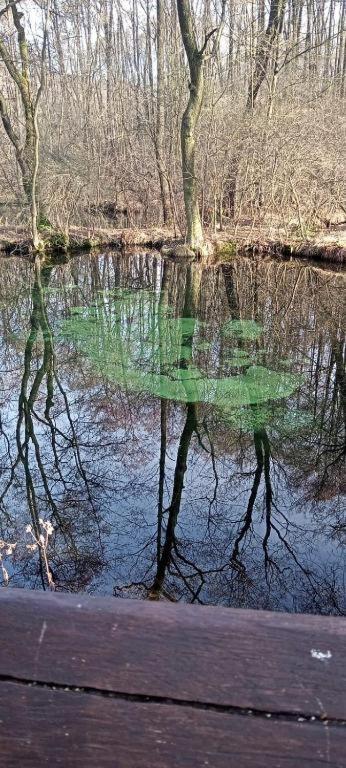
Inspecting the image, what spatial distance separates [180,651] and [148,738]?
123 mm

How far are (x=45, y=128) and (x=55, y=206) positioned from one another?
6124mm

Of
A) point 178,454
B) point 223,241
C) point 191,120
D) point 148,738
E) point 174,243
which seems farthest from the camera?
point 174,243

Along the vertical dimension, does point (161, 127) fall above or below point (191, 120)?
above

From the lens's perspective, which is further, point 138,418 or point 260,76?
point 260,76

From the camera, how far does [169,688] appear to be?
79 centimetres

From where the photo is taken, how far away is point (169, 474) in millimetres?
4715

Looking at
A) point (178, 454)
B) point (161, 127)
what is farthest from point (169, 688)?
point (161, 127)

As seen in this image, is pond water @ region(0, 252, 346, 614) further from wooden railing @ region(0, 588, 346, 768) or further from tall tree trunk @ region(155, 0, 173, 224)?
tall tree trunk @ region(155, 0, 173, 224)

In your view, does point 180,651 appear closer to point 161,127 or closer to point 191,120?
point 191,120

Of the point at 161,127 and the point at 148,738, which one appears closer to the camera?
the point at 148,738

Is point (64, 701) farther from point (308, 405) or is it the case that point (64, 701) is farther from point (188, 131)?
point (188, 131)

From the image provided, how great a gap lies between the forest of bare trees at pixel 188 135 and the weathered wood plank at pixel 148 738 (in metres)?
15.5

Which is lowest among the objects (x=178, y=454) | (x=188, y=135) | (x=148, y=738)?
(x=178, y=454)

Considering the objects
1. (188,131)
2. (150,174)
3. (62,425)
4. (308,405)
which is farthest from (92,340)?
(150,174)
